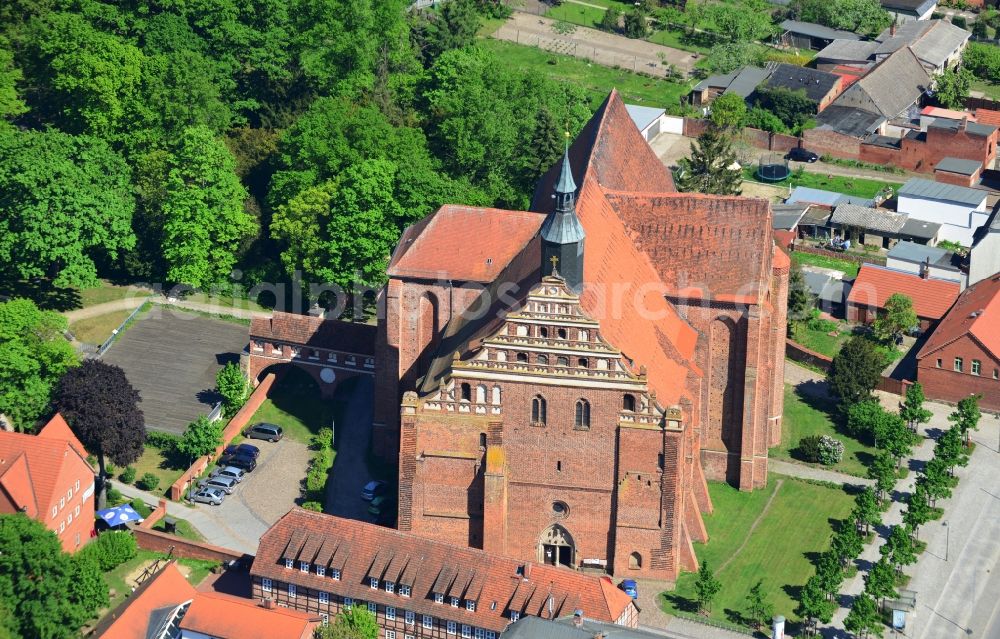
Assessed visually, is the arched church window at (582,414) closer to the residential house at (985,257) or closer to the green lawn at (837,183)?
the residential house at (985,257)

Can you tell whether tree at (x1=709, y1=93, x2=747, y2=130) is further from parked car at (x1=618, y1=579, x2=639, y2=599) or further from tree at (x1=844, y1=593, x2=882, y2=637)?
tree at (x1=844, y1=593, x2=882, y2=637)

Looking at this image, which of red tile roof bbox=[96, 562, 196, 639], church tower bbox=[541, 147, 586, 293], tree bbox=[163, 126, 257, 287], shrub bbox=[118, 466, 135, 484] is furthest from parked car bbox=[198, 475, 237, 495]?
church tower bbox=[541, 147, 586, 293]

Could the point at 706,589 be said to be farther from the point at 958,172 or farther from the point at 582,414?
the point at 958,172

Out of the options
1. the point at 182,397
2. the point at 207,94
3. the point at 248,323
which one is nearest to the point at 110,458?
the point at 182,397

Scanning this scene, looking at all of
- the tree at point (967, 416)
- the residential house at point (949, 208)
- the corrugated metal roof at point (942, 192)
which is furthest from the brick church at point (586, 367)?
the corrugated metal roof at point (942, 192)

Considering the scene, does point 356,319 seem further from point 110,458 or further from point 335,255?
point 110,458

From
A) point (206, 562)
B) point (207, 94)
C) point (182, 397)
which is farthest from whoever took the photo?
point (207, 94)
